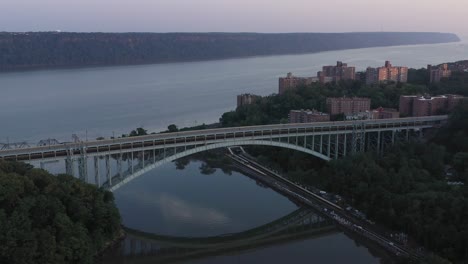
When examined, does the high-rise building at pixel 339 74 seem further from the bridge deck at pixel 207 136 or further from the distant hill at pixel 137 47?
the distant hill at pixel 137 47

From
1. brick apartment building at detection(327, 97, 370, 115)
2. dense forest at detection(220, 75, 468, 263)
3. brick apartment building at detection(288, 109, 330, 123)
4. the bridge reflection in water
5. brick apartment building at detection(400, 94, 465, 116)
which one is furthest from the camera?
brick apartment building at detection(327, 97, 370, 115)

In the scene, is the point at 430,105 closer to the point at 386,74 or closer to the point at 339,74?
the point at 386,74

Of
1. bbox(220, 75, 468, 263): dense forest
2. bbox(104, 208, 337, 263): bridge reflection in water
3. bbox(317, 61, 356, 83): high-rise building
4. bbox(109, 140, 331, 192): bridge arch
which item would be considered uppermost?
bbox(317, 61, 356, 83): high-rise building

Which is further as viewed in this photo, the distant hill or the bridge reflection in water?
the distant hill

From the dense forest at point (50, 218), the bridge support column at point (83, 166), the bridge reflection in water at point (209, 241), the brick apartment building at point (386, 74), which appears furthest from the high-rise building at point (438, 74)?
the dense forest at point (50, 218)

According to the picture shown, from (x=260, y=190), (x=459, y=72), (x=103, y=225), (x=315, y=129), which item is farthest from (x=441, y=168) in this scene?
(x=459, y=72)

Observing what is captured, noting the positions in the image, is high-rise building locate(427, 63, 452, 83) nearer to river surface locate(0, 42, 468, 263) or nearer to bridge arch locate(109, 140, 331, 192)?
river surface locate(0, 42, 468, 263)

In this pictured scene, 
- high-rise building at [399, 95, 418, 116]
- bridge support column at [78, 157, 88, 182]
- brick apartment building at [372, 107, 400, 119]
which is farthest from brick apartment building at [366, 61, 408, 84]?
bridge support column at [78, 157, 88, 182]

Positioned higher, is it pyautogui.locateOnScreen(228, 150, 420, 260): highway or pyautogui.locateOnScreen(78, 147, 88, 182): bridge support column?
pyautogui.locateOnScreen(78, 147, 88, 182): bridge support column
